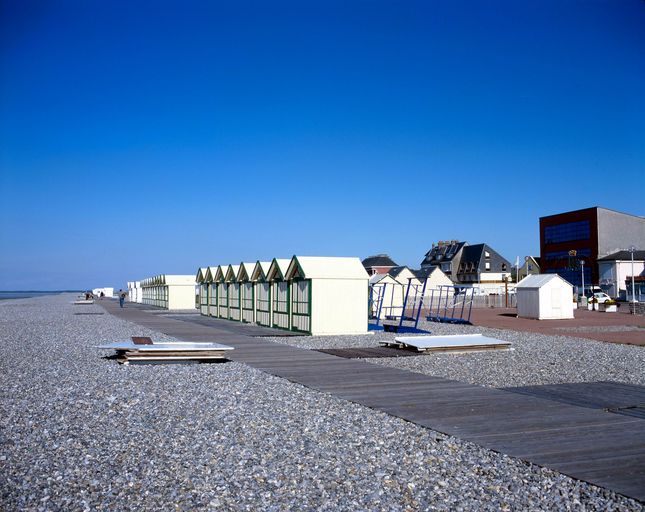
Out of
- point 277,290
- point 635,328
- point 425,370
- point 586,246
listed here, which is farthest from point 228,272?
point 586,246

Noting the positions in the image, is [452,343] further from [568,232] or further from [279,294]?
[568,232]

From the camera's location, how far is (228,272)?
125ft

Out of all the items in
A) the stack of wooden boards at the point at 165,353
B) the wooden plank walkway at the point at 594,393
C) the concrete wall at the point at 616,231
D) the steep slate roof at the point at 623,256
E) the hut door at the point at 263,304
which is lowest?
the wooden plank walkway at the point at 594,393

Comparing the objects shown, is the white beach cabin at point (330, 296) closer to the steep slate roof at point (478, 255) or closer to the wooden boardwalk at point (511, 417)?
the wooden boardwalk at point (511, 417)

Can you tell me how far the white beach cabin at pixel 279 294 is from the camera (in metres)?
27.8

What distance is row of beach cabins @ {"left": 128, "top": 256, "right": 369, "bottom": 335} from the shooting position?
2523 centimetres

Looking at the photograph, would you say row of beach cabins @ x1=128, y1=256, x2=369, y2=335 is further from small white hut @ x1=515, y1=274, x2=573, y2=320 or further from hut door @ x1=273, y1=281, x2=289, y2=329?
small white hut @ x1=515, y1=274, x2=573, y2=320

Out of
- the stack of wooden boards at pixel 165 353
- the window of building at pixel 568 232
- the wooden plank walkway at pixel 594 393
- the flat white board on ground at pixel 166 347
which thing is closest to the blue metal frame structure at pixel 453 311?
the flat white board on ground at pixel 166 347

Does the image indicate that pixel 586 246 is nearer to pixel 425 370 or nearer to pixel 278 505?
pixel 425 370

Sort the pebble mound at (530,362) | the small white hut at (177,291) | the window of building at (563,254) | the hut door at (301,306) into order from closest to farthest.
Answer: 1. the pebble mound at (530,362)
2. the hut door at (301,306)
3. the small white hut at (177,291)
4. the window of building at (563,254)

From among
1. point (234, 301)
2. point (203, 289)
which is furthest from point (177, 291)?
point (234, 301)

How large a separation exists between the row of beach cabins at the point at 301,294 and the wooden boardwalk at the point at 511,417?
32.2 ft

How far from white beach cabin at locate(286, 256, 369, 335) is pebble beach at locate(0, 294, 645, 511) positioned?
11.5 m

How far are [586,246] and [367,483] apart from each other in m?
83.4
